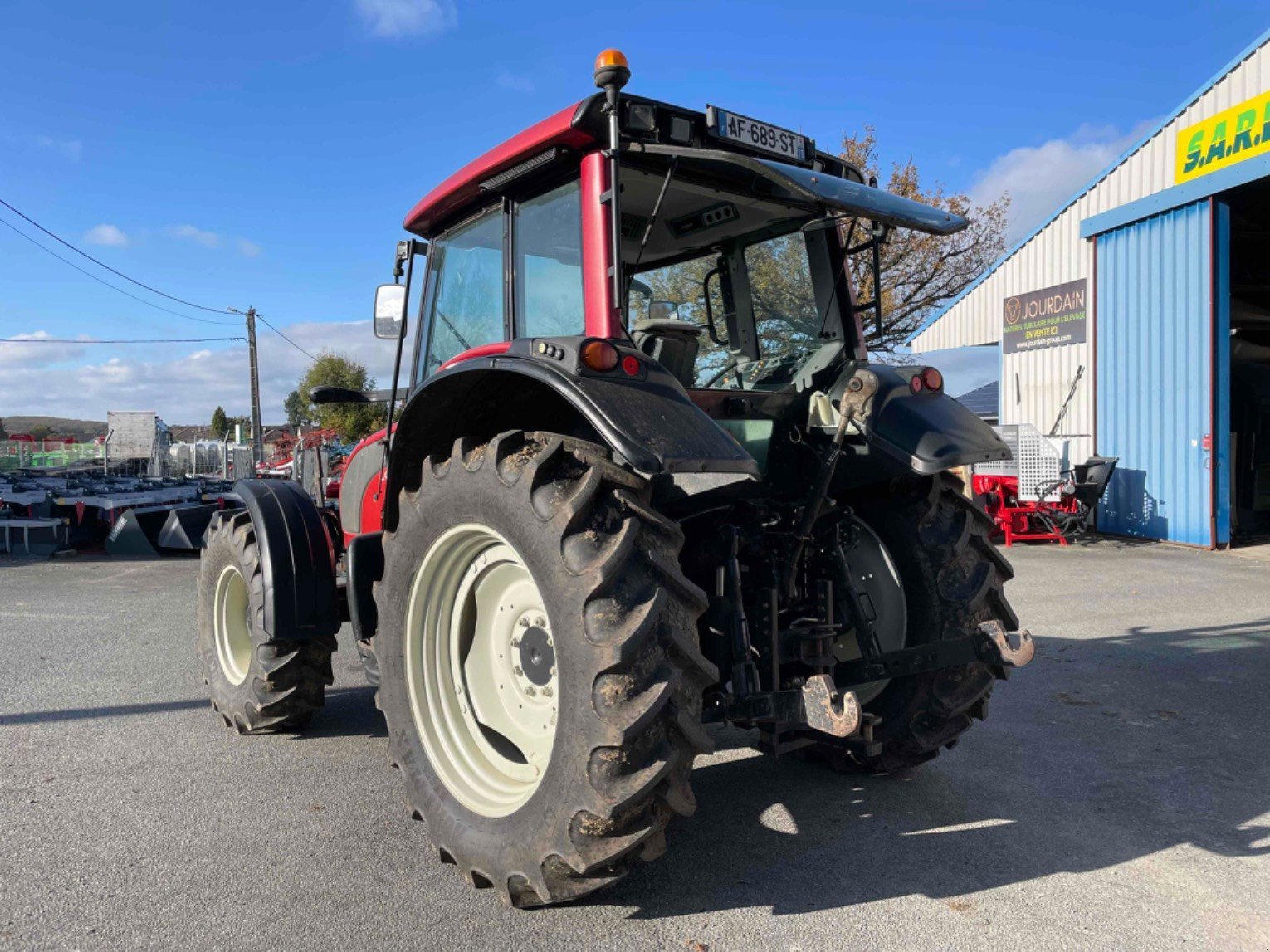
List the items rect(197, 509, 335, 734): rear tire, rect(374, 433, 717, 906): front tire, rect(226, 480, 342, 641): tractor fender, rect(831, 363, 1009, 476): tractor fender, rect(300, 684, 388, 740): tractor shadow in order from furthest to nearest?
rect(300, 684, 388, 740): tractor shadow, rect(197, 509, 335, 734): rear tire, rect(226, 480, 342, 641): tractor fender, rect(831, 363, 1009, 476): tractor fender, rect(374, 433, 717, 906): front tire

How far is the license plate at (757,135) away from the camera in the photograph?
9.92ft

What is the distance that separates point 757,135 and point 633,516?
5.22 feet

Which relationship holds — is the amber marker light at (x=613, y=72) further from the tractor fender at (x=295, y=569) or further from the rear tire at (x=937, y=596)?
the tractor fender at (x=295, y=569)

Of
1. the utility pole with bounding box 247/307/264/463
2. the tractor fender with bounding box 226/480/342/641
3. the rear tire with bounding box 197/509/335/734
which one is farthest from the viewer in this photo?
the utility pole with bounding box 247/307/264/463

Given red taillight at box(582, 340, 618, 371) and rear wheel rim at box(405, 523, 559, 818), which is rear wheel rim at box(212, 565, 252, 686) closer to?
rear wheel rim at box(405, 523, 559, 818)

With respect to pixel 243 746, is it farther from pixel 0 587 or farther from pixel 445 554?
pixel 0 587

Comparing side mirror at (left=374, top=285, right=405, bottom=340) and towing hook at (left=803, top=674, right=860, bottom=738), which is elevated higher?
side mirror at (left=374, top=285, right=405, bottom=340)

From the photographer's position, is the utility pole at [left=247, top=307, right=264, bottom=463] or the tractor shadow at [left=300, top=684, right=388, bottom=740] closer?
the tractor shadow at [left=300, top=684, right=388, bottom=740]

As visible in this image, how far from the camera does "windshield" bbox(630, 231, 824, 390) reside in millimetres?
3646

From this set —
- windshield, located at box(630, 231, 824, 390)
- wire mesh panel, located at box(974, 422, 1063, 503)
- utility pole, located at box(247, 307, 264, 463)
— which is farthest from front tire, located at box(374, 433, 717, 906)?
utility pole, located at box(247, 307, 264, 463)

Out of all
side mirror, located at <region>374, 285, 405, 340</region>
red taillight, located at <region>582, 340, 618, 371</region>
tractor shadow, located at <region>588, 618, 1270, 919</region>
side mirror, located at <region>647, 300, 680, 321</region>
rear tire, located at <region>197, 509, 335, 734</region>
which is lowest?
tractor shadow, located at <region>588, 618, 1270, 919</region>

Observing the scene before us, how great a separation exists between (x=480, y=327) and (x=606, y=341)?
3.86 feet

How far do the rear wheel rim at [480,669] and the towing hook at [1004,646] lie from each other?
1.50 metres

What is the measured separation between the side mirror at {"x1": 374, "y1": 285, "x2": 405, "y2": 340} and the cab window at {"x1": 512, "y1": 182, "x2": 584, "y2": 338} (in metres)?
0.87
